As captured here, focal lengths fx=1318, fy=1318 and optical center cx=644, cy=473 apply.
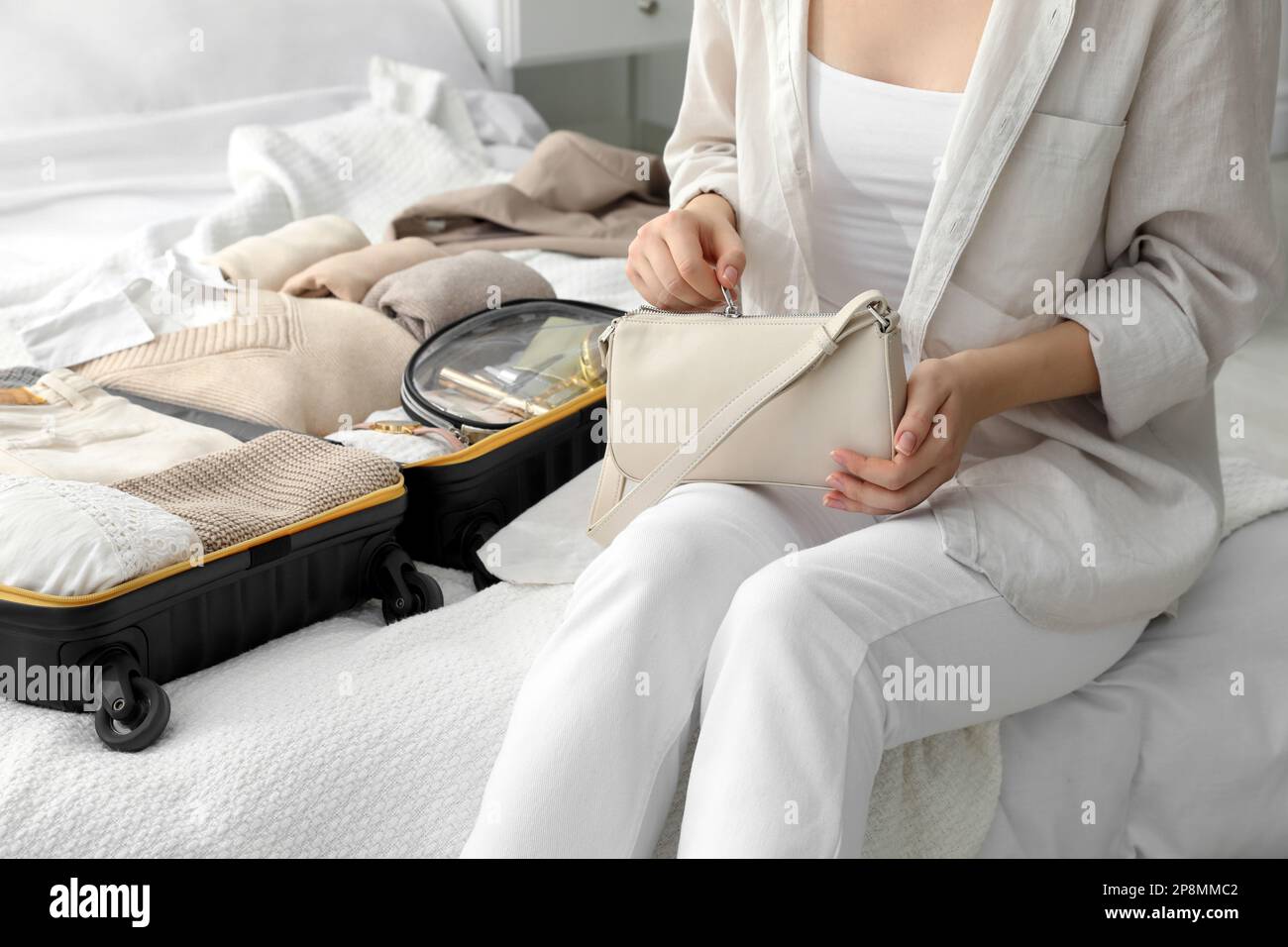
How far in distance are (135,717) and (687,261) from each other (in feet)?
1.62

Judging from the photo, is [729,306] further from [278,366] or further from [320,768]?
[278,366]

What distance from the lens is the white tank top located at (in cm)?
96

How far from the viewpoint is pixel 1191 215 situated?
0.89 metres

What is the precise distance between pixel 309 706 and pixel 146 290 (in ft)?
2.26

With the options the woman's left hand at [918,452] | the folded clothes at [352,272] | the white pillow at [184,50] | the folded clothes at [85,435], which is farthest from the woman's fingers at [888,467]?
the white pillow at [184,50]

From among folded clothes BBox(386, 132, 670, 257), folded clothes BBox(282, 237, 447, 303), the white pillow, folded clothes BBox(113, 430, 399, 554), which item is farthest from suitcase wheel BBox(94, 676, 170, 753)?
→ the white pillow

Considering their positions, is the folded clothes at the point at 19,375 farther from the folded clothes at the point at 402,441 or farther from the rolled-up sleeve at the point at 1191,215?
the rolled-up sleeve at the point at 1191,215

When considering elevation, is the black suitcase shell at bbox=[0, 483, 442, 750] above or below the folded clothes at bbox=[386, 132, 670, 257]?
below

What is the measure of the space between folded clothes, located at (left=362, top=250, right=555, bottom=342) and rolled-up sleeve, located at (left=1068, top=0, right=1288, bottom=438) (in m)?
0.70

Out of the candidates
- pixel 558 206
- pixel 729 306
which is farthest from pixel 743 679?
pixel 558 206

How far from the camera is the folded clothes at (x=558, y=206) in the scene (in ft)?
5.89

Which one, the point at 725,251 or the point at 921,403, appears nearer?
the point at 921,403

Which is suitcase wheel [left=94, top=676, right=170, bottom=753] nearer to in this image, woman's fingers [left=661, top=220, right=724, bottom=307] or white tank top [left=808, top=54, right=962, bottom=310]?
woman's fingers [left=661, top=220, right=724, bottom=307]
